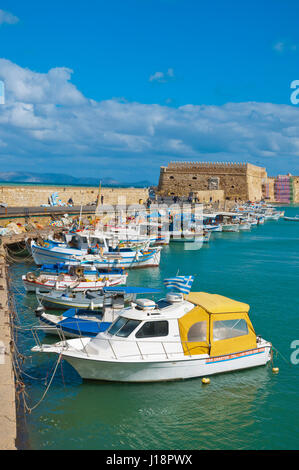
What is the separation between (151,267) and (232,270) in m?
4.92

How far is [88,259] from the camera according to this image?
23.0m

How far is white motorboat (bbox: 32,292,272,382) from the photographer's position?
34.1ft

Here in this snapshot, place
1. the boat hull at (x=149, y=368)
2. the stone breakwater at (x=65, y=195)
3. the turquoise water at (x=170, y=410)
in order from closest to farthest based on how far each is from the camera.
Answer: the turquoise water at (x=170, y=410), the boat hull at (x=149, y=368), the stone breakwater at (x=65, y=195)

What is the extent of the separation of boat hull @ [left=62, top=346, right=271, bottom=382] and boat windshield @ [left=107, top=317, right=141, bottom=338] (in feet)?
2.47

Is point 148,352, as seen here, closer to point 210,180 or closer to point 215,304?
point 215,304

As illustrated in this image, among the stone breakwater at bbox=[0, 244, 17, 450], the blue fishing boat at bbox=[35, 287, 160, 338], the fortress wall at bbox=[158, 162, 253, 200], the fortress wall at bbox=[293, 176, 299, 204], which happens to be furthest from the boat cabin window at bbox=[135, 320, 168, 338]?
the fortress wall at bbox=[293, 176, 299, 204]

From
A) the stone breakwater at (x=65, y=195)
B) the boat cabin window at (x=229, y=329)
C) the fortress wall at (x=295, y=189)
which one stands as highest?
the fortress wall at (x=295, y=189)

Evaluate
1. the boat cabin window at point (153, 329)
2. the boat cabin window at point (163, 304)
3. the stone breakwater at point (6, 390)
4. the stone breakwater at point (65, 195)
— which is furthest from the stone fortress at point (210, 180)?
the stone breakwater at point (6, 390)

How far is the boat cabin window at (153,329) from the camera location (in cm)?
1066

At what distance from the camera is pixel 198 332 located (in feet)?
36.2

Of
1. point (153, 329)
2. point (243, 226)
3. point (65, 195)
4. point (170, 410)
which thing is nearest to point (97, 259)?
point (153, 329)

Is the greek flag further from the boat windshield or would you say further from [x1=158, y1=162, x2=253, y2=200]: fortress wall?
[x1=158, y1=162, x2=253, y2=200]: fortress wall

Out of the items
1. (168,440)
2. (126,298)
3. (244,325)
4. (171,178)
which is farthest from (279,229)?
(168,440)

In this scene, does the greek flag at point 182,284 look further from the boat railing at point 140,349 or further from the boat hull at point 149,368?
the boat hull at point 149,368
